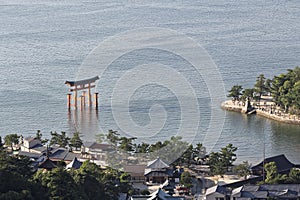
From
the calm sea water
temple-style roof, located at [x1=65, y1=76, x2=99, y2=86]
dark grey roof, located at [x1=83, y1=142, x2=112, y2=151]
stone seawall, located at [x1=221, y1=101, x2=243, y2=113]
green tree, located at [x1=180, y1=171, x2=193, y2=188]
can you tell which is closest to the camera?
green tree, located at [x1=180, y1=171, x2=193, y2=188]

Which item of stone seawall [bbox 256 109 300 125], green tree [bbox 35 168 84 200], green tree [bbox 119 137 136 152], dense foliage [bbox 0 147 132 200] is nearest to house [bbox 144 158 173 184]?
green tree [bbox 119 137 136 152]

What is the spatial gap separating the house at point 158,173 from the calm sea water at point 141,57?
7.59 feet

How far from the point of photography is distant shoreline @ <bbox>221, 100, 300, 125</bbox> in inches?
821

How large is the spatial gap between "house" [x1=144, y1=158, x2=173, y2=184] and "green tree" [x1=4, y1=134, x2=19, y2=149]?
361 centimetres

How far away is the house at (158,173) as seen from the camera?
632 inches

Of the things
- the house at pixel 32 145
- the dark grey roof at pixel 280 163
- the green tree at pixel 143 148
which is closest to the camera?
the dark grey roof at pixel 280 163

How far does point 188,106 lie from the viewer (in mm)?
21812

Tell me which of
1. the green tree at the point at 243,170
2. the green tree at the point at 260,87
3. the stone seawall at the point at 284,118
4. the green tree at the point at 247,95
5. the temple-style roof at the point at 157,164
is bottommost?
the green tree at the point at 243,170

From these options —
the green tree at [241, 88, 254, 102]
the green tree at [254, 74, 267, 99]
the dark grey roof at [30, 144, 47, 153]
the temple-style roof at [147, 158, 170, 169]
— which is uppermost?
the green tree at [254, 74, 267, 99]

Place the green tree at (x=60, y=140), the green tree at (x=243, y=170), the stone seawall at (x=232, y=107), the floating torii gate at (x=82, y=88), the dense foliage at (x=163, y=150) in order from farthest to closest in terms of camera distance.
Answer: the floating torii gate at (x=82, y=88)
the stone seawall at (x=232, y=107)
the green tree at (x=60, y=140)
the dense foliage at (x=163, y=150)
the green tree at (x=243, y=170)

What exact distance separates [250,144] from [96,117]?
14.0ft

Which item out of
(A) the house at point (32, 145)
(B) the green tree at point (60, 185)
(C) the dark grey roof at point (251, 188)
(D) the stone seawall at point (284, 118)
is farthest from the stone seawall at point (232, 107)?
(B) the green tree at point (60, 185)

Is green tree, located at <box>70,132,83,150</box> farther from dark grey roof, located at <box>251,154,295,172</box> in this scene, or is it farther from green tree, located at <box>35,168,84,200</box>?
green tree, located at <box>35,168,84,200</box>

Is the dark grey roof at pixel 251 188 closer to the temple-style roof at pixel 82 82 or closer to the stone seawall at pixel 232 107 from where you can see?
the stone seawall at pixel 232 107
